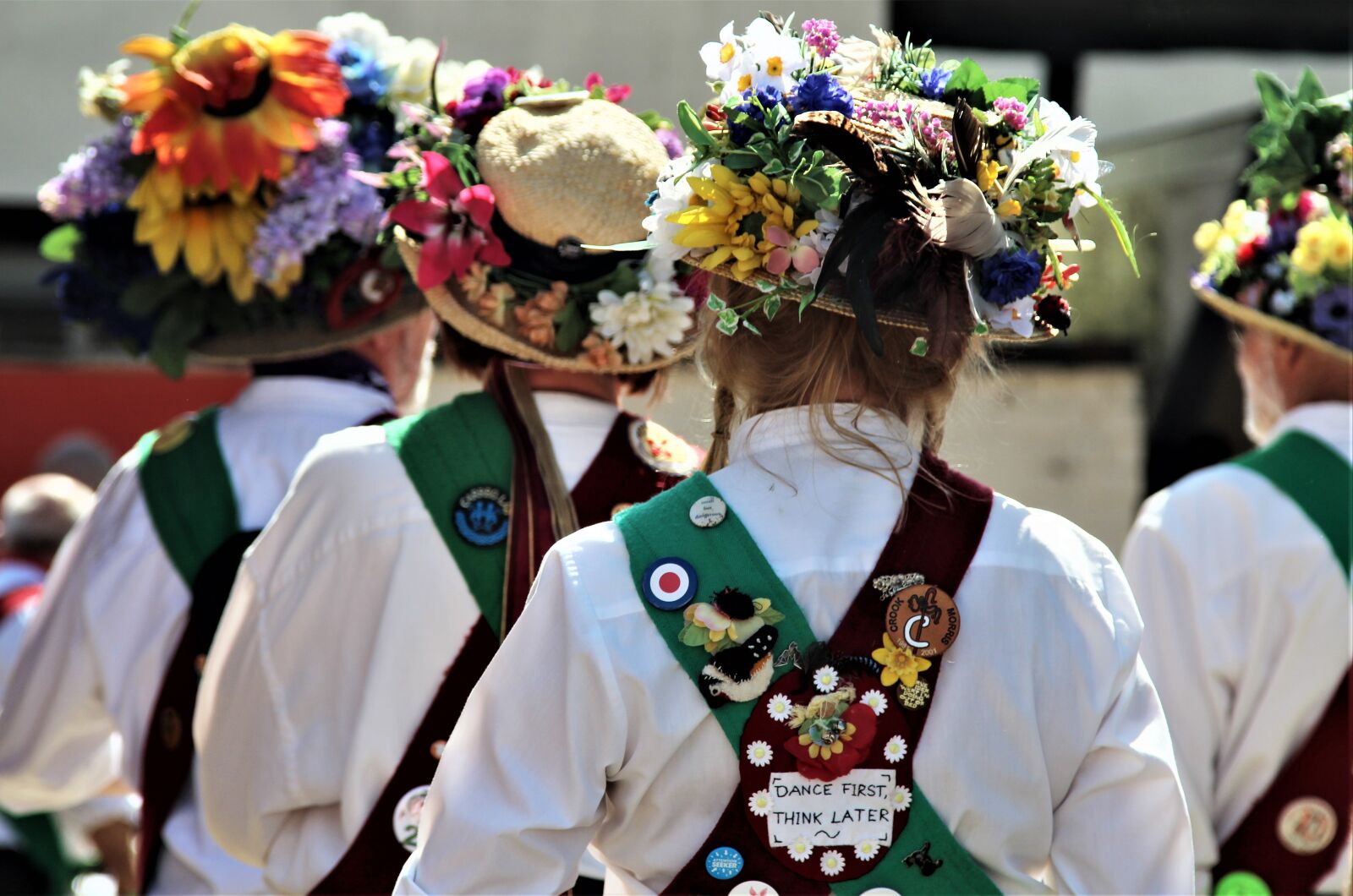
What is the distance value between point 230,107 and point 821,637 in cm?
183

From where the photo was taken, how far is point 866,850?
1613 millimetres

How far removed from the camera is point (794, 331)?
67.4 inches

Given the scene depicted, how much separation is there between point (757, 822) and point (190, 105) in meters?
1.96

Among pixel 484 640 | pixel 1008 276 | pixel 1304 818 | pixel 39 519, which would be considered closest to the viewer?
pixel 1008 276

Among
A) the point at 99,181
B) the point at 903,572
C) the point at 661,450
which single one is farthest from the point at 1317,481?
the point at 99,181

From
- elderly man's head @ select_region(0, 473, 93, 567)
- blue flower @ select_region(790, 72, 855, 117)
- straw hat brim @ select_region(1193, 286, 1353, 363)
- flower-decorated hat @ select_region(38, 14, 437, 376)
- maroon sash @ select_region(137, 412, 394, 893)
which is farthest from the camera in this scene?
elderly man's head @ select_region(0, 473, 93, 567)

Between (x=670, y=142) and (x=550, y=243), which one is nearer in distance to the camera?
(x=550, y=243)

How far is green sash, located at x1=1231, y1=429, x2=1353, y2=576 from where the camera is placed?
3.15 metres

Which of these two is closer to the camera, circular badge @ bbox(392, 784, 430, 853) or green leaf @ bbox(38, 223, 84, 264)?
circular badge @ bbox(392, 784, 430, 853)

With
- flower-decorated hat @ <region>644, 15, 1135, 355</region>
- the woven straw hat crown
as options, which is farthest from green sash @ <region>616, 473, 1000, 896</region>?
the woven straw hat crown

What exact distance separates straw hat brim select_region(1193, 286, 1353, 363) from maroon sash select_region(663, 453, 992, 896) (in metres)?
1.88

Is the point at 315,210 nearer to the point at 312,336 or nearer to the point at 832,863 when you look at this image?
the point at 312,336

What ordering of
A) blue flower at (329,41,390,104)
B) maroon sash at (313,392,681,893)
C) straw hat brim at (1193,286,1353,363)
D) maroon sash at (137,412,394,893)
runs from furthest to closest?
1. straw hat brim at (1193,286,1353,363)
2. blue flower at (329,41,390,104)
3. maroon sash at (137,412,394,893)
4. maroon sash at (313,392,681,893)

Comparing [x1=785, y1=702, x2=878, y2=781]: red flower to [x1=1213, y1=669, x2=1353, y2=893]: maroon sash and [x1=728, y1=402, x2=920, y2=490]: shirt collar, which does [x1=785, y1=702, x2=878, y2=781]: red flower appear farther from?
[x1=1213, y1=669, x2=1353, y2=893]: maroon sash
